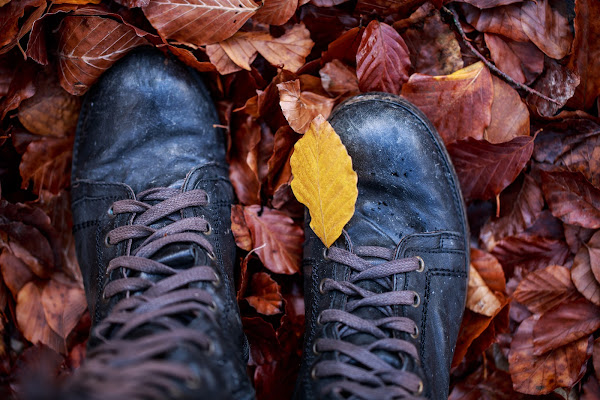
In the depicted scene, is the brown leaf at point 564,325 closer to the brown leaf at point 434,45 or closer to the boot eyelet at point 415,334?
the boot eyelet at point 415,334

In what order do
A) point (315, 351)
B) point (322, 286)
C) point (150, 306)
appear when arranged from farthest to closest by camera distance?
point (322, 286)
point (315, 351)
point (150, 306)

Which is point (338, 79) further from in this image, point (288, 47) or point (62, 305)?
point (62, 305)

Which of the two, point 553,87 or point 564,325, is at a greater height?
point 553,87

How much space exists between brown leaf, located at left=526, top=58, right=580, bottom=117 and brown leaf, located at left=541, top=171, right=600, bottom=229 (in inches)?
7.2

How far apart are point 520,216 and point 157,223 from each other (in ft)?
3.35

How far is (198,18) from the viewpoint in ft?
4.10

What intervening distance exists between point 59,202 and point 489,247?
1.30 m

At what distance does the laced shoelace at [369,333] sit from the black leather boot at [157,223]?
19 cm

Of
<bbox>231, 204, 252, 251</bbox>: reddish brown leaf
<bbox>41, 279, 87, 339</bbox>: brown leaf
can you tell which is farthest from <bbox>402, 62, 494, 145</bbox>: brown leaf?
<bbox>41, 279, 87, 339</bbox>: brown leaf

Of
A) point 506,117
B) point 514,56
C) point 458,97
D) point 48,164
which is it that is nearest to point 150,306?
point 48,164

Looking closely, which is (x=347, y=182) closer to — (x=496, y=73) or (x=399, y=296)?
(x=399, y=296)

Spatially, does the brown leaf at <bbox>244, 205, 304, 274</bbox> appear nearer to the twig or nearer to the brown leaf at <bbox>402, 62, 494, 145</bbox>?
the brown leaf at <bbox>402, 62, 494, 145</bbox>

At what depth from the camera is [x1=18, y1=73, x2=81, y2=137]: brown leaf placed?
51.7 inches

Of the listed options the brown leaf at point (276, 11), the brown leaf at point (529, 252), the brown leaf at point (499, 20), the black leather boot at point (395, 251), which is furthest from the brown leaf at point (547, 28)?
the brown leaf at point (276, 11)
